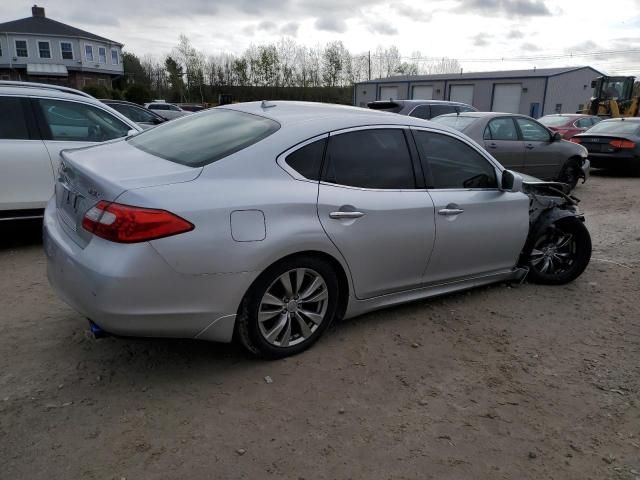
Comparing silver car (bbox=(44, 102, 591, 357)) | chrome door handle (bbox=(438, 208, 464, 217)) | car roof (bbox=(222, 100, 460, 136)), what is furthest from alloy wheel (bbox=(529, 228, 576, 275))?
car roof (bbox=(222, 100, 460, 136))

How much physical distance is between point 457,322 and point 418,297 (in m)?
0.41

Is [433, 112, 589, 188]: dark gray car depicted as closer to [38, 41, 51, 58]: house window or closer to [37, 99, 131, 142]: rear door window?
[37, 99, 131, 142]: rear door window

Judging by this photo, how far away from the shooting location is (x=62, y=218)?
10.5ft

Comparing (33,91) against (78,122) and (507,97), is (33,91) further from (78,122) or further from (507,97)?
(507,97)

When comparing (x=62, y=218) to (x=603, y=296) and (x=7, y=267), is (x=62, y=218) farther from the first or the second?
(x=603, y=296)

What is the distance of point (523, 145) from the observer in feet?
31.1

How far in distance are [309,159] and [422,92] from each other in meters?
47.1

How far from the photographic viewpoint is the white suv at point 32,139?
5.15 m

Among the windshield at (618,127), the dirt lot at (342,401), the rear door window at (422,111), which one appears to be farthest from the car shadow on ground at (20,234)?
the windshield at (618,127)

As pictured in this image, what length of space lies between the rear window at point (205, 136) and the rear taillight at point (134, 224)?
0.51m

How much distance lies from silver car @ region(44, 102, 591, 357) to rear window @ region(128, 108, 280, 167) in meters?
0.02

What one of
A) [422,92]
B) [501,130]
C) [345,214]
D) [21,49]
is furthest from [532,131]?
[21,49]

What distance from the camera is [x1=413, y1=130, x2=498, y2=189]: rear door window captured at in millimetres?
3916

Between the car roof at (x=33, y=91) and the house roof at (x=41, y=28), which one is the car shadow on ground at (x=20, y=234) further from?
the house roof at (x=41, y=28)
